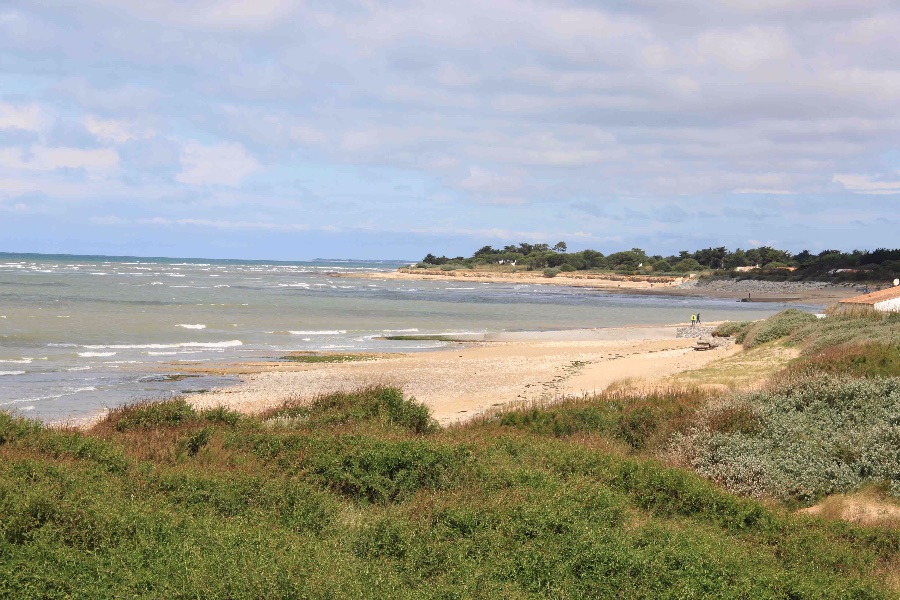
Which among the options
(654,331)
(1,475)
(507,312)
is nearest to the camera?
(1,475)

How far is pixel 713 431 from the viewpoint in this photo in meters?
13.6

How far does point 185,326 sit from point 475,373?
21.2 m

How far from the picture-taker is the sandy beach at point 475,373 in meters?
21.8

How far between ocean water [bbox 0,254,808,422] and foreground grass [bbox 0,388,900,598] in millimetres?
10507

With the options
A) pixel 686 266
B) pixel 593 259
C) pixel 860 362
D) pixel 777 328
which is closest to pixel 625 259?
pixel 593 259

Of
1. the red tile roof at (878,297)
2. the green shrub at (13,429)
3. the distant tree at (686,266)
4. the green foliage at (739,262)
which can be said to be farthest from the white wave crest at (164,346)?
the distant tree at (686,266)

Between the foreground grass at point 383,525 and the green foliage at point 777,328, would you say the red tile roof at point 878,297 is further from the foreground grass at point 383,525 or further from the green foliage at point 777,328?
the foreground grass at point 383,525

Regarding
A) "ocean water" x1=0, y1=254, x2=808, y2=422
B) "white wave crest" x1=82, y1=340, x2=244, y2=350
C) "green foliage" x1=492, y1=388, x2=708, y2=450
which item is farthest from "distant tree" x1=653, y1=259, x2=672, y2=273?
"green foliage" x1=492, y1=388, x2=708, y2=450

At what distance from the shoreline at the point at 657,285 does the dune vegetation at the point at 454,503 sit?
70641 millimetres

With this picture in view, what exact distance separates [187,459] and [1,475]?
9.09ft

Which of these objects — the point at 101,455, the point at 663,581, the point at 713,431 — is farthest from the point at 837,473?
the point at 101,455

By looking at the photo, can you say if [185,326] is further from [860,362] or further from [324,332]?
[860,362]

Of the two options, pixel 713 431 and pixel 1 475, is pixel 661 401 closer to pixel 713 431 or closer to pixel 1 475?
pixel 713 431

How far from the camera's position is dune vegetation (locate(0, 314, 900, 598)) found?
21.9 feet
